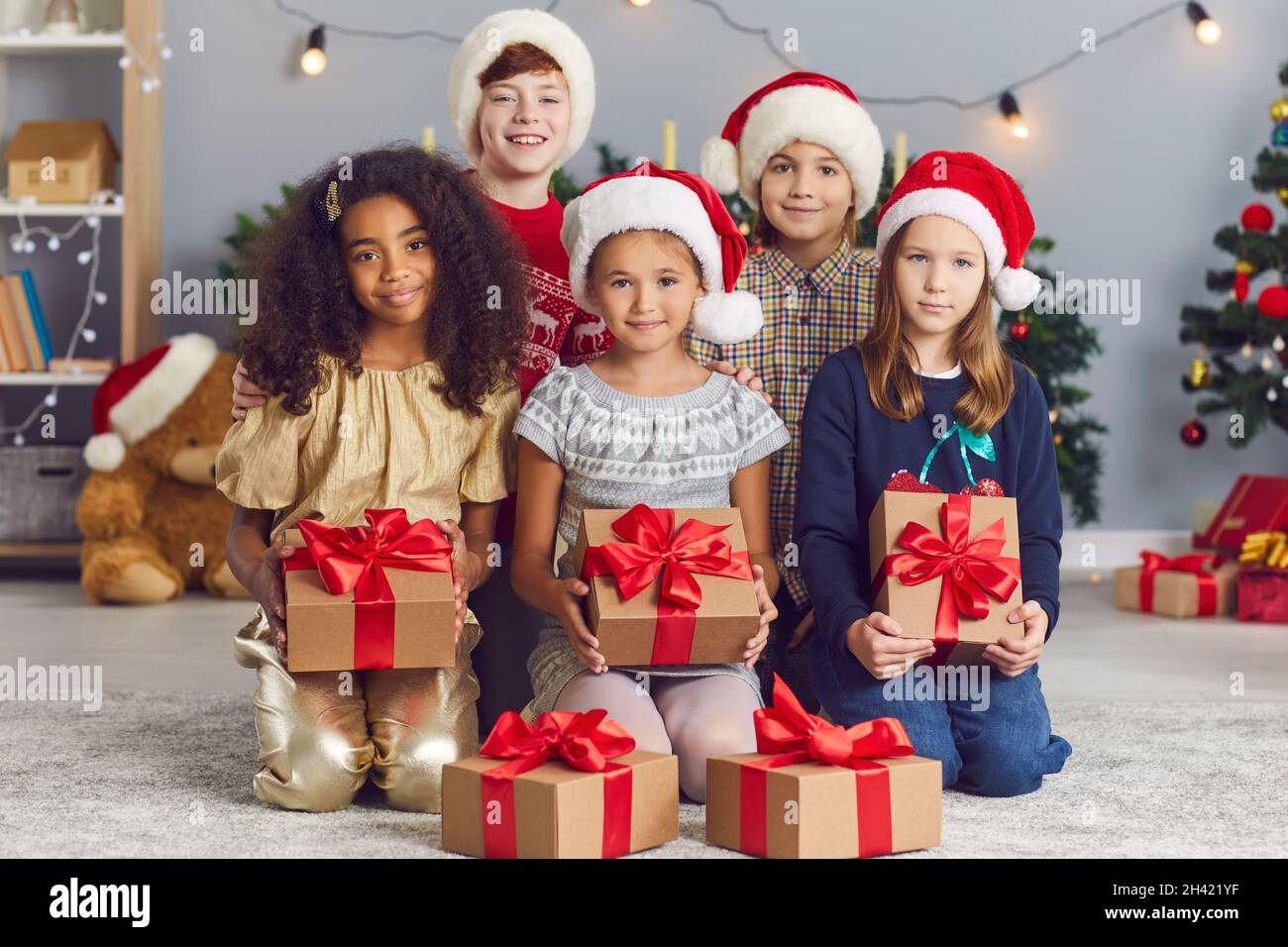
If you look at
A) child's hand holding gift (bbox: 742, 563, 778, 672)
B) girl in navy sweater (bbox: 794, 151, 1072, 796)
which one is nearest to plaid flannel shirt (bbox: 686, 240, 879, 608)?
girl in navy sweater (bbox: 794, 151, 1072, 796)

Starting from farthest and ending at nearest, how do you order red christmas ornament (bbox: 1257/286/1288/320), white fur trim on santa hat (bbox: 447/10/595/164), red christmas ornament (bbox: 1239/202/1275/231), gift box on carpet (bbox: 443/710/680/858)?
red christmas ornament (bbox: 1239/202/1275/231), red christmas ornament (bbox: 1257/286/1288/320), white fur trim on santa hat (bbox: 447/10/595/164), gift box on carpet (bbox: 443/710/680/858)

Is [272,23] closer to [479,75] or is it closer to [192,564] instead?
[192,564]

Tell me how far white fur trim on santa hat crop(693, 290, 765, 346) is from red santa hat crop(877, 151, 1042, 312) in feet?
0.77

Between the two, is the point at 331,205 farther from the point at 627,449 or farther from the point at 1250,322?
the point at 1250,322

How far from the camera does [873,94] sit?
Result: 14.7 ft

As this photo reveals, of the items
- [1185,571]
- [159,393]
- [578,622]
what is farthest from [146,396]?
[1185,571]

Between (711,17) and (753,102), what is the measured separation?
2258 mm

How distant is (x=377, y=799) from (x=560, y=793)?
50cm

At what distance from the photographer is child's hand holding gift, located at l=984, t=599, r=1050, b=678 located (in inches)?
70.7

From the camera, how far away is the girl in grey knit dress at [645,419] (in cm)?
193

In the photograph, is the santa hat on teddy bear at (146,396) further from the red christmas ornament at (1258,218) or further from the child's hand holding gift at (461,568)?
the red christmas ornament at (1258,218)

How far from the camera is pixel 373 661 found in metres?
1.76

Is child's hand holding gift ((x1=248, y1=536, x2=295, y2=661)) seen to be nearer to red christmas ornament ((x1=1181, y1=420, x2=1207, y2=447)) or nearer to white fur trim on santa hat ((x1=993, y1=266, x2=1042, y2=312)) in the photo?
white fur trim on santa hat ((x1=993, y1=266, x2=1042, y2=312))

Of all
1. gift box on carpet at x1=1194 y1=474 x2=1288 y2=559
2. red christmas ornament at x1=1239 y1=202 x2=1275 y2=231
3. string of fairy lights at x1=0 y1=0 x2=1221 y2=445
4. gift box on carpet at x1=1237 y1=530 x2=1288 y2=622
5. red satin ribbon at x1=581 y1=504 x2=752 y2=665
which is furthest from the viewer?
string of fairy lights at x1=0 y1=0 x2=1221 y2=445
